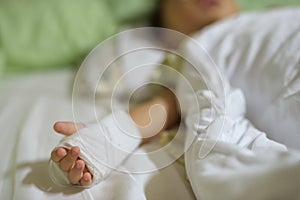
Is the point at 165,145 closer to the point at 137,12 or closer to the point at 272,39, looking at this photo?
the point at 272,39

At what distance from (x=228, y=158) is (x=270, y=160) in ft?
0.23

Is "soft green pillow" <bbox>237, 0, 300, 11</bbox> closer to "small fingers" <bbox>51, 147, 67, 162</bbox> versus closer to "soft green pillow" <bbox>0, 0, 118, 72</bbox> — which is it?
"soft green pillow" <bbox>0, 0, 118, 72</bbox>

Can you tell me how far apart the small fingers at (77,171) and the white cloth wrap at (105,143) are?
0.04ft

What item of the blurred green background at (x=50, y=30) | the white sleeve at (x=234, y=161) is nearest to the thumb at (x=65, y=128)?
the white sleeve at (x=234, y=161)

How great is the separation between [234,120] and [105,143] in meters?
0.26

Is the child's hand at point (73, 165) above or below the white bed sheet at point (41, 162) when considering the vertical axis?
above

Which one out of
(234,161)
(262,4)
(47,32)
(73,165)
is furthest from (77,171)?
(262,4)

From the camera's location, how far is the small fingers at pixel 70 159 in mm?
574

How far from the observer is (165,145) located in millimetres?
731

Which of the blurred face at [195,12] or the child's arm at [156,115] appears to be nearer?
the child's arm at [156,115]

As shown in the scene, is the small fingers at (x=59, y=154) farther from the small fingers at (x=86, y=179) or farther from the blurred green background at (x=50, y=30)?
the blurred green background at (x=50, y=30)

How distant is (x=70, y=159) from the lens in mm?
576

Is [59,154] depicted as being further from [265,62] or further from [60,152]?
[265,62]

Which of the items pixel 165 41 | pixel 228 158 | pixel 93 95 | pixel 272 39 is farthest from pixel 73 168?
pixel 165 41
